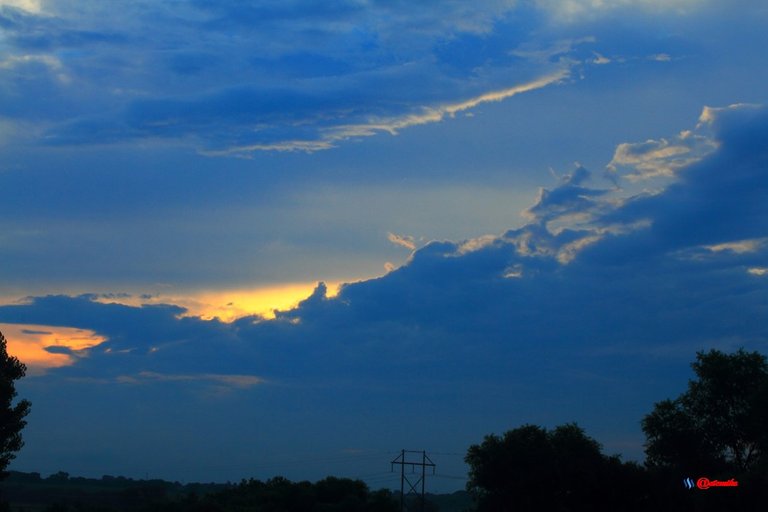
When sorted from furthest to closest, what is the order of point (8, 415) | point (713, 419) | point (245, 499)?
1. point (245, 499)
2. point (713, 419)
3. point (8, 415)

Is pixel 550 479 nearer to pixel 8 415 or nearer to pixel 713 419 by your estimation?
pixel 713 419

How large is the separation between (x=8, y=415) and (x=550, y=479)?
1892 inches

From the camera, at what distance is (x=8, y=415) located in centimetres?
5666

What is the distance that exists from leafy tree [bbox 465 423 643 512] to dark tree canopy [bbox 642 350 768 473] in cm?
420

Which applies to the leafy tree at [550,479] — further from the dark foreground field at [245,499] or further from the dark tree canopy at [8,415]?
the dark tree canopy at [8,415]

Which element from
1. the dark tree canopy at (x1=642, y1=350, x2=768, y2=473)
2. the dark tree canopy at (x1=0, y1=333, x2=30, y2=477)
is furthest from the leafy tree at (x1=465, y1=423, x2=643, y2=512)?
the dark tree canopy at (x1=0, y1=333, x2=30, y2=477)

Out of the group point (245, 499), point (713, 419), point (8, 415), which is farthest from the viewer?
point (245, 499)

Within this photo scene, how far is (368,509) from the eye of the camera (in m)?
96.6

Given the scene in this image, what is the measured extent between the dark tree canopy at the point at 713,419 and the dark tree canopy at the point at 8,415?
5521cm

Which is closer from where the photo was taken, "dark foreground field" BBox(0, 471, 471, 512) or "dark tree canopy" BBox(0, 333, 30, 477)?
"dark tree canopy" BBox(0, 333, 30, 477)

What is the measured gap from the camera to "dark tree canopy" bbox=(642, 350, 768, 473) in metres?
80.2

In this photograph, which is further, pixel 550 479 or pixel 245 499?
pixel 245 499

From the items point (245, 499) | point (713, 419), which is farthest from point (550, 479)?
point (245, 499)

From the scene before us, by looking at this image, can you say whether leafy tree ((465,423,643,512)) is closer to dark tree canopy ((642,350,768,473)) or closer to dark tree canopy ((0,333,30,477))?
dark tree canopy ((642,350,768,473))
